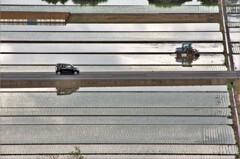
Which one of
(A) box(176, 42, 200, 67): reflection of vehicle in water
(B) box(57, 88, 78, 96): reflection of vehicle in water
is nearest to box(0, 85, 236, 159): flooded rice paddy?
(B) box(57, 88, 78, 96): reflection of vehicle in water

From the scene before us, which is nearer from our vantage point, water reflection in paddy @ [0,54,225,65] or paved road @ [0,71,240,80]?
paved road @ [0,71,240,80]

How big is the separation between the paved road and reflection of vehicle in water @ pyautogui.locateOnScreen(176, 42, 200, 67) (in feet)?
10.0

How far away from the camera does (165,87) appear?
43812 mm

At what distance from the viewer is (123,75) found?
44.6 m

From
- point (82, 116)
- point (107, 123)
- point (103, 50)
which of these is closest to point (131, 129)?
point (107, 123)

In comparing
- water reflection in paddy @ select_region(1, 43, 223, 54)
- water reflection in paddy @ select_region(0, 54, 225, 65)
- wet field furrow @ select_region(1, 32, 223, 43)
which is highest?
wet field furrow @ select_region(1, 32, 223, 43)

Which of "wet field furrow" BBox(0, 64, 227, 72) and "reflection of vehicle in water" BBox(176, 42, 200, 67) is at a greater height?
"reflection of vehicle in water" BBox(176, 42, 200, 67)

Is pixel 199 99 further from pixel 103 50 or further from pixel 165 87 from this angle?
pixel 103 50

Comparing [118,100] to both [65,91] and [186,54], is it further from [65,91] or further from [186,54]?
[186,54]

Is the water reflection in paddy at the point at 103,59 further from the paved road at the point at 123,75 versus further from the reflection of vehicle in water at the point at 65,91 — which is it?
the reflection of vehicle in water at the point at 65,91

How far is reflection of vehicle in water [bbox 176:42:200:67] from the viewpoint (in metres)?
48.0

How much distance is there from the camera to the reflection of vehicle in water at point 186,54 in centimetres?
4798

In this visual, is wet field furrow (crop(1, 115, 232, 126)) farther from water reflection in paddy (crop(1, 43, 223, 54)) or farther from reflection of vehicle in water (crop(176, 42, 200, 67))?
water reflection in paddy (crop(1, 43, 223, 54))

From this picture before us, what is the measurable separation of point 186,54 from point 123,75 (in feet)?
27.3
